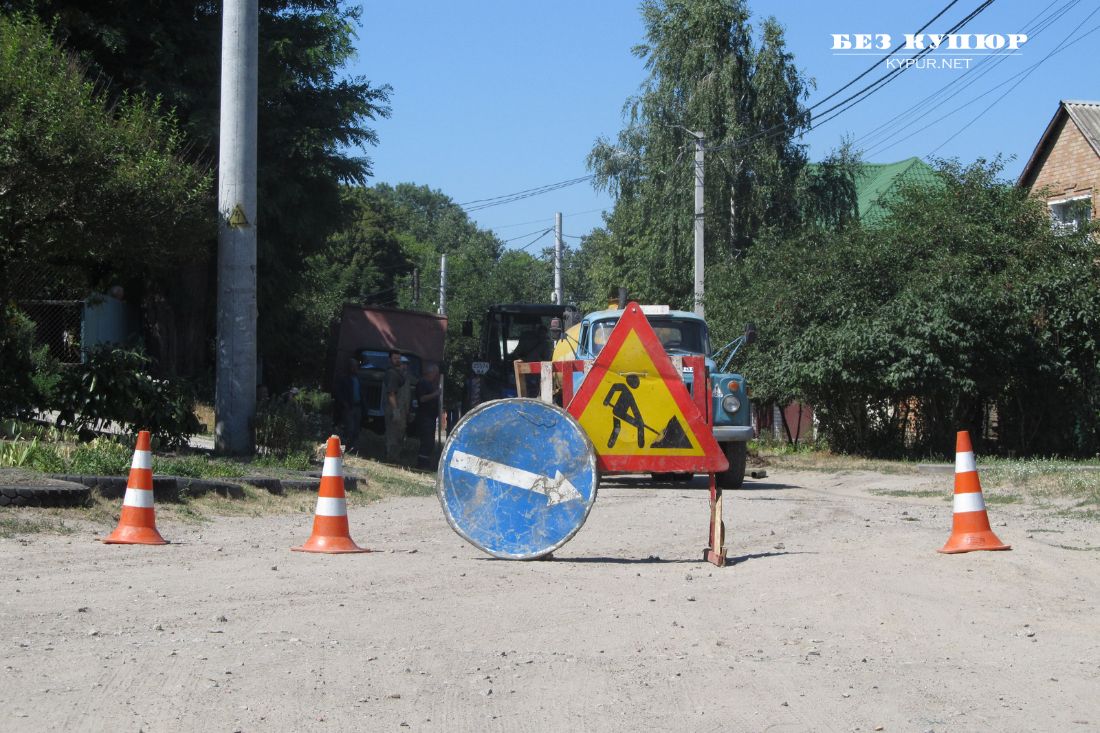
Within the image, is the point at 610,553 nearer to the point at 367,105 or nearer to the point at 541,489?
the point at 541,489

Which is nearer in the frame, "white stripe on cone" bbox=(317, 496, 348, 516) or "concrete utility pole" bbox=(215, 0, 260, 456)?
"white stripe on cone" bbox=(317, 496, 348, 516)

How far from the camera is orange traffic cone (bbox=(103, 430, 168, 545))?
880 centimetres

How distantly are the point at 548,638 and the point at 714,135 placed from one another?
115ft

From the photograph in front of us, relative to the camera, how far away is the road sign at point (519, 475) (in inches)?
301

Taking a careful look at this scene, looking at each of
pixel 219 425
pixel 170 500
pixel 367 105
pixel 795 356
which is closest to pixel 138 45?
pixel 367 105

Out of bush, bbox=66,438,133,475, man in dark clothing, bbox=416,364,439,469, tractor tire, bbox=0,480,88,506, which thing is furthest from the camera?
man in dark clothing, bbox=416,364,439,469

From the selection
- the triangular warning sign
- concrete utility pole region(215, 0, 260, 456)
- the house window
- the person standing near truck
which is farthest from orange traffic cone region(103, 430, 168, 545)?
the house window

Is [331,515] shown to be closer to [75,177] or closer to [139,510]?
[139,510]

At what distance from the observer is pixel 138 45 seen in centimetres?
2038

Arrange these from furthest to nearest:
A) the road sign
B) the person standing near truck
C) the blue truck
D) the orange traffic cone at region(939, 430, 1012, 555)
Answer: the person standing near truck → the blue truck → the orange traffic cone at region(939, 430, 1012, 555) → the road sign

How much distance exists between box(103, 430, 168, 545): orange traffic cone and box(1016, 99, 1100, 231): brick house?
2649cm

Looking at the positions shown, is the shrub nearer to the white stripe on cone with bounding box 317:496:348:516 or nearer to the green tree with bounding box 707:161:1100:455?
the white stripe on cone with bounding box 317:496:348:516

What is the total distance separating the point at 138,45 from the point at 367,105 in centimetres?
434

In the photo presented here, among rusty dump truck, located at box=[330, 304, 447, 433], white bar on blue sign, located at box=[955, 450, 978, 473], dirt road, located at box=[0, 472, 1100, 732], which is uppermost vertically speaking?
rusty dump truck, located at box=[330, 304, 447, 433]
